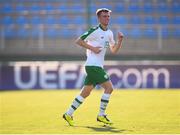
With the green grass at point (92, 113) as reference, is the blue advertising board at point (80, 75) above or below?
below

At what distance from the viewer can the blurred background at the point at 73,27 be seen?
2433 cm

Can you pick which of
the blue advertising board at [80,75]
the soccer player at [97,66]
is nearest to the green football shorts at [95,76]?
the soccer player at [97,66]

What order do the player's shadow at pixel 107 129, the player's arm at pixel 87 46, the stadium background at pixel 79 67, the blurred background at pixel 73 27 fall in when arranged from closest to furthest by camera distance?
the player's shadow at pixel 107 129, the player's arm at pixel 87 46, the stadium background at pixel 79 67, the blurred background at pixel 73 27

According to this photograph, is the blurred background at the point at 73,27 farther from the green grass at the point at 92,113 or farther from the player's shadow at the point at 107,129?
the player's shadow at the point at 107,129

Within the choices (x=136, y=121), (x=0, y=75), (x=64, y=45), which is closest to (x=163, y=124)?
(x=136, y=121)

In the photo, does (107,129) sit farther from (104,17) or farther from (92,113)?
(92,113)

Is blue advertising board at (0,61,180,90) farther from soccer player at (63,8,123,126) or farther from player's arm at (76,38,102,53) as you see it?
player's arm at (76,38,102,53)

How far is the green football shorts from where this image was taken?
32.3 feet

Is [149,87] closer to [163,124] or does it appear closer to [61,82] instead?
[61,82]

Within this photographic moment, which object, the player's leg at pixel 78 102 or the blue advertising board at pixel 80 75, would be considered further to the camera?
the blue advertising board at pixel 80 75

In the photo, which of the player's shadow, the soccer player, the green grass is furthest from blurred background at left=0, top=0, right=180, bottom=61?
the player's shadow

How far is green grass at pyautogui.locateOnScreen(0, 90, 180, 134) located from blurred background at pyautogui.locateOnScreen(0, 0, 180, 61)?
18.2 ft

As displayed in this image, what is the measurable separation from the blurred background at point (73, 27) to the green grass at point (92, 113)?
5.54m

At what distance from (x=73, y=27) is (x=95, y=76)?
15.3 m
